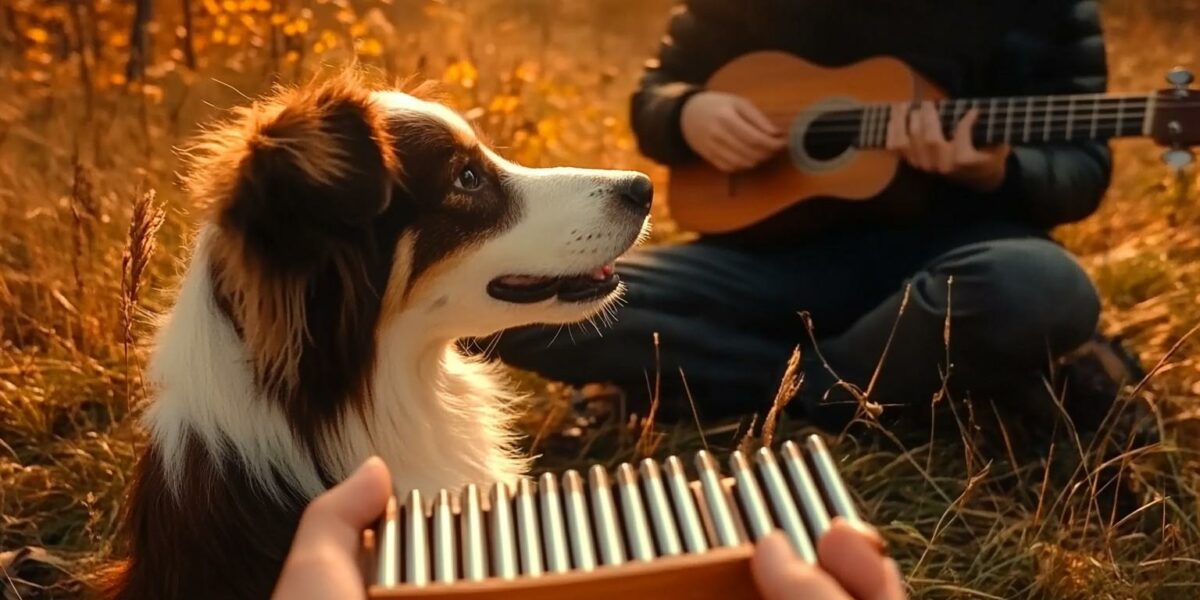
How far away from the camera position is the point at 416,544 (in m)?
0.90

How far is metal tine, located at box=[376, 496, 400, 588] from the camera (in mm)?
840

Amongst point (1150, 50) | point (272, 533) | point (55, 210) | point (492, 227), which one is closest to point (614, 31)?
point (1150, 50)

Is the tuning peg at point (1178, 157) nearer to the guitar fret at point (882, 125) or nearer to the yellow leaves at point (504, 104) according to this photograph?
the guitar fret at point (882, 125)

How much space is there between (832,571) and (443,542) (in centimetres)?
33

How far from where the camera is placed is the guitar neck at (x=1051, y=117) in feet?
7.48

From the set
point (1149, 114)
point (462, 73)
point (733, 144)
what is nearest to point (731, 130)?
point (733, 144)

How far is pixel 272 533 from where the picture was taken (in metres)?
1.45

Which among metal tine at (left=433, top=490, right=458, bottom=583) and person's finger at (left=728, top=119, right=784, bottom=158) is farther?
person's finger at (left=728, top=119, right=784, bottom=158)

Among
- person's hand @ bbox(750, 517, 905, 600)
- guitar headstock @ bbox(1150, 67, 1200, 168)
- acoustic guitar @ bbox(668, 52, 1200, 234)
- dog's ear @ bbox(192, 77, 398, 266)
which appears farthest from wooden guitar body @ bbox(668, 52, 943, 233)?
person's hand @ bbox(750, 517, 905, 600)

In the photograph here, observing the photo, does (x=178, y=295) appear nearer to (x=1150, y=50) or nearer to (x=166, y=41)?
(x=166, y=41)

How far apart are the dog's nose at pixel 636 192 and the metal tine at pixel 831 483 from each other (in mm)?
842

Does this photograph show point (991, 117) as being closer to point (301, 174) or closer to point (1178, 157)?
point (1178, 157)

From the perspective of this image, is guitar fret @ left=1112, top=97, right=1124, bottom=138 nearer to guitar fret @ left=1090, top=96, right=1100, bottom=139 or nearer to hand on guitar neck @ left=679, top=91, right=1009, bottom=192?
guitar fret @ left=1090, top=96, right=1100, bottom=139

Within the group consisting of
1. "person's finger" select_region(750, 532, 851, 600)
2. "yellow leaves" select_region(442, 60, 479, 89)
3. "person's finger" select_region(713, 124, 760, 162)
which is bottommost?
"yellow leaves" select_region(442, 60, 479, 89)
